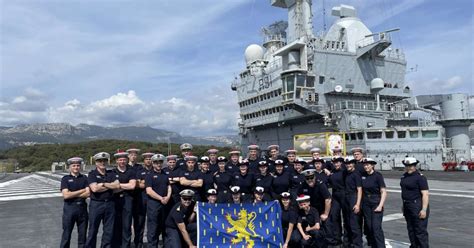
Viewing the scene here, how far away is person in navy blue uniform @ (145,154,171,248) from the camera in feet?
25.0

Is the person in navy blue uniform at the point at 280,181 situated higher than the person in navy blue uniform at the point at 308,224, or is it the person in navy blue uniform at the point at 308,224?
the person in navy blue uniform at the point at 280,181

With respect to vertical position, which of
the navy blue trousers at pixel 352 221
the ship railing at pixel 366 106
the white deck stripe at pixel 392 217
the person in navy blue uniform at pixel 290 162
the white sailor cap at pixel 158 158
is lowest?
the white deck stripe at pixel 392 217

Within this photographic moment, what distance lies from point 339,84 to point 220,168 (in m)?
34.1

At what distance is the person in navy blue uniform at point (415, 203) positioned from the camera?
276 inches

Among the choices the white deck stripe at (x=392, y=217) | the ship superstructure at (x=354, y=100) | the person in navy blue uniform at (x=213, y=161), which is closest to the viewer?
the person in navy blue uniform at (x=213, y=161)

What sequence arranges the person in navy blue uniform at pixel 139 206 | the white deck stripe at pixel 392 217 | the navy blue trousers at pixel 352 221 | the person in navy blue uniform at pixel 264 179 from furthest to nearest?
the white deck stripe at pixel 392 217 → the person in navy blue uniform at pixel 264 179 → the person in navy blue uniform at pixel 139 206 → the navy blue trousers at pixel 352 221

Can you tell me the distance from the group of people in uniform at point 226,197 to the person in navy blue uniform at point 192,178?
2 centimetres

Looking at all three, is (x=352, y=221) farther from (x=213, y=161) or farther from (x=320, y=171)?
(x=213, y=161)

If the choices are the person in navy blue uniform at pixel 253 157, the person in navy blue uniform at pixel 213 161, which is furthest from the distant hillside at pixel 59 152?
the person in navy blue uniform at pixel 253 157

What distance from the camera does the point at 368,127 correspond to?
37.7 m

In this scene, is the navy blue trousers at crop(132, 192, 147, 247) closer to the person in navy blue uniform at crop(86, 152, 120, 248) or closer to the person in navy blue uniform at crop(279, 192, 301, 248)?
the person in navy blue uniform at crop(86, 152, 120, 248)

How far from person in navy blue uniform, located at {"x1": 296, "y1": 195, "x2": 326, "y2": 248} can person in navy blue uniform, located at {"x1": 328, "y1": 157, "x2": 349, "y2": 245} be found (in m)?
0.67

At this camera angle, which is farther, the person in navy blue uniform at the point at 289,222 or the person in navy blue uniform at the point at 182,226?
the person in navy blue uniform at the point at 289,222

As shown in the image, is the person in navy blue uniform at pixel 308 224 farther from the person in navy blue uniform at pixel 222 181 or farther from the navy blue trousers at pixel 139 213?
the navy blue trousers at pixel 139 213
